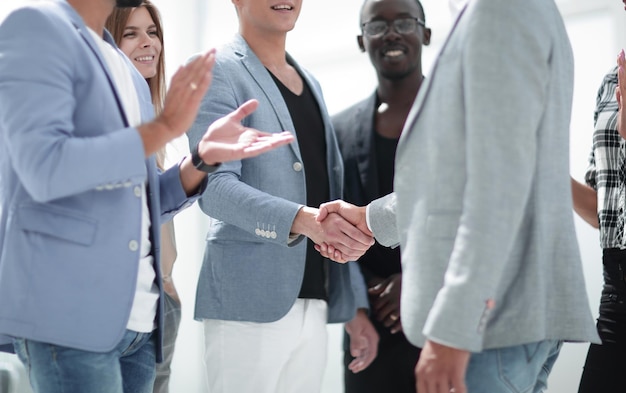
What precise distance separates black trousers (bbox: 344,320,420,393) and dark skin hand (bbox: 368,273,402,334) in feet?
0.15

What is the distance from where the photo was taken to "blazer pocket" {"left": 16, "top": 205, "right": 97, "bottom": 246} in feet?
4.99

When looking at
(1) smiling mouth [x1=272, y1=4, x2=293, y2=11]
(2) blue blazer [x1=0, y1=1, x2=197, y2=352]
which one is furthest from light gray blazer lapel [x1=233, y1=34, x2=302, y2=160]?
Answer: (2) blue blazer [x1=0, y1=1, x2=197, y2=352]

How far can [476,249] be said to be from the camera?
1.31 meters

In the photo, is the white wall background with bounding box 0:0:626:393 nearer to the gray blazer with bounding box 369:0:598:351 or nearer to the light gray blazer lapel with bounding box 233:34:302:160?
the light gray blazer lapel with bounding box 233:34:302:160

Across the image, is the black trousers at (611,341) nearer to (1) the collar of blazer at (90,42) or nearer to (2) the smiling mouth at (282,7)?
(2) the smiling mouth at (282,7)

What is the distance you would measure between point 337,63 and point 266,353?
227cm

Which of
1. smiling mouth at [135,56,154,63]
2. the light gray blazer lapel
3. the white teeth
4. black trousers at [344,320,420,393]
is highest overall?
the white teeth

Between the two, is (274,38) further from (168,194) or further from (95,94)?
(95,94)

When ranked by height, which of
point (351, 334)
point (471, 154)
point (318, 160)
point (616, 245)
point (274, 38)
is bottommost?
point (351, 334)

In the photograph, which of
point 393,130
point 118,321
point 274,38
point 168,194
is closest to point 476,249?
point 118,321

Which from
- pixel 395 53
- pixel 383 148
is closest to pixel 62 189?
pixel 383 148

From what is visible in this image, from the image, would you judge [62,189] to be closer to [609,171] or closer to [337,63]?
[609,171]

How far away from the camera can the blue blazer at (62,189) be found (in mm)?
1473

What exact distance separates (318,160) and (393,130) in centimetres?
54
